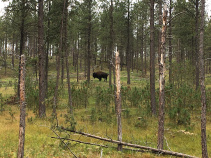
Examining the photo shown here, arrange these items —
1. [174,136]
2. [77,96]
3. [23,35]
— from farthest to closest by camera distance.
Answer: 1. [23,35]
2. [77,96]
3. [174,136]

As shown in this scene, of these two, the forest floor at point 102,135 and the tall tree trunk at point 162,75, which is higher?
the tall tree trunk at point 162,75

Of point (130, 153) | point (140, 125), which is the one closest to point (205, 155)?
point (130, 153)

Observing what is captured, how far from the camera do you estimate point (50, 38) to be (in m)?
15.8

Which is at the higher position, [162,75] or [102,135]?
[162,75]

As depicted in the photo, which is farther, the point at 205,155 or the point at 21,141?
the point at 205,155

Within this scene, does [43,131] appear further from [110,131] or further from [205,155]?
[205,155]

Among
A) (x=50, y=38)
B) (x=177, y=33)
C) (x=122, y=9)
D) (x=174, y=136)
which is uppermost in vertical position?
(x=122, y=9)

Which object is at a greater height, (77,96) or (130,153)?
(77,96)

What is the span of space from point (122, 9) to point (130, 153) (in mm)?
25672

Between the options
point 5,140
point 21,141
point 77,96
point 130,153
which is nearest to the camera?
point 21,141

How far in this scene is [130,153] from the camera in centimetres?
661

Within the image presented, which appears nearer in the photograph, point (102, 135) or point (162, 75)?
point (162, 75)

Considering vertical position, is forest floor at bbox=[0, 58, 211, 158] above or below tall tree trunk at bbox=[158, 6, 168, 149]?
A: below

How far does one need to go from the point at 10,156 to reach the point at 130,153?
157 inches
